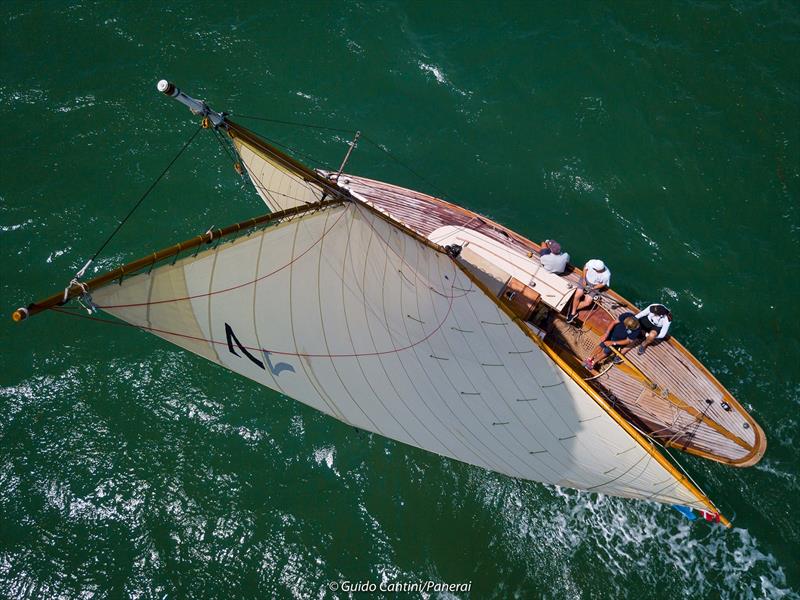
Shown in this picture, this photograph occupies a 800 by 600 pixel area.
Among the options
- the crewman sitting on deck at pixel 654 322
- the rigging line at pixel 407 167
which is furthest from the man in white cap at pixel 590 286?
the rigging line at pixel 407 167

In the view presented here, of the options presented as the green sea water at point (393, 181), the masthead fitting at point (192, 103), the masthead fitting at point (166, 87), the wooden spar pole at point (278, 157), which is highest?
the masthead fitting at point (166, 87)

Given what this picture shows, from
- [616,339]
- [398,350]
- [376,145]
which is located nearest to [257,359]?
[398,350]

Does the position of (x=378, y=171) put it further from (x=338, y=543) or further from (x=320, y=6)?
(x=338, y=543)

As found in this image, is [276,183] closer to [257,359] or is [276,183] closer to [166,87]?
[257,359]

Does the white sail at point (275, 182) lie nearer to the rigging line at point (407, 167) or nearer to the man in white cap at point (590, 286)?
the rigging line at point (407, 167)

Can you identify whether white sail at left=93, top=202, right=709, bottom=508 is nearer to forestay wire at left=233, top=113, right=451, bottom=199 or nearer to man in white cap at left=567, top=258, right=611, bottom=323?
man in white cap at left=567, top=258, right=611, bottom=323

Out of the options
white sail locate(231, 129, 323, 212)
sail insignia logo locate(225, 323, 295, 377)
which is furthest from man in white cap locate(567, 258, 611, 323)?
sail insignia logo locate(225, 323, 295, 377)

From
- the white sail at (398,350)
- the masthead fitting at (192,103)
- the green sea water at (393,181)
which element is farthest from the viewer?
the green sea water at (393,181)
